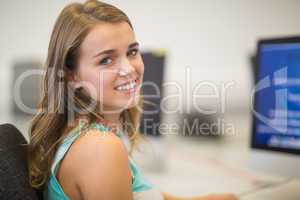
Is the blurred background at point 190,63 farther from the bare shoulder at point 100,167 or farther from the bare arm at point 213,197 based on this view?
the bare shoulder at point 100,167

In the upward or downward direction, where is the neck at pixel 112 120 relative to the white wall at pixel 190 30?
downward

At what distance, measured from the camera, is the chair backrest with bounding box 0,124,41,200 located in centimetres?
49

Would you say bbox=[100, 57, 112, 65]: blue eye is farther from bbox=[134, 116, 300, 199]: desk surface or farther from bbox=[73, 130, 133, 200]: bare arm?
bbox=[134, 116, 300, 199]: desk surface

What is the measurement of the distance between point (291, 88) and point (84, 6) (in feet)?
2.02

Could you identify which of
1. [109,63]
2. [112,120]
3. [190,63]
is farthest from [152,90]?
[109,63]

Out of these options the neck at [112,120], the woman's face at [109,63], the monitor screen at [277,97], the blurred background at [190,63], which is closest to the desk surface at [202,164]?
the blurred background at [190,63]

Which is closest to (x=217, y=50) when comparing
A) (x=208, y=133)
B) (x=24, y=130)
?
(x=208, y=133)

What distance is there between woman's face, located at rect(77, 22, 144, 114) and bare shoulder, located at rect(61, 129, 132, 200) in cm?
8

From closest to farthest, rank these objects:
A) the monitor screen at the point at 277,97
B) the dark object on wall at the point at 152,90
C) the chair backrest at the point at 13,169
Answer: the chair backrest at the point at 13,169
the monitor screen at the point at 277,97
the dark object on wall at the point at 152,90

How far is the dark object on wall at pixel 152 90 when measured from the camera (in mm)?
1200

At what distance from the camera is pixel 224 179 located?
1035 millimetres

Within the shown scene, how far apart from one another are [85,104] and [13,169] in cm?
18

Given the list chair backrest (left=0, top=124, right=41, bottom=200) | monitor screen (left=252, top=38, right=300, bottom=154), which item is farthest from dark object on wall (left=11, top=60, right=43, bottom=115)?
monitor screen (left=252, top=38, right=300, bottom=154)

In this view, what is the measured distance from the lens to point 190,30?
3.63 ft
